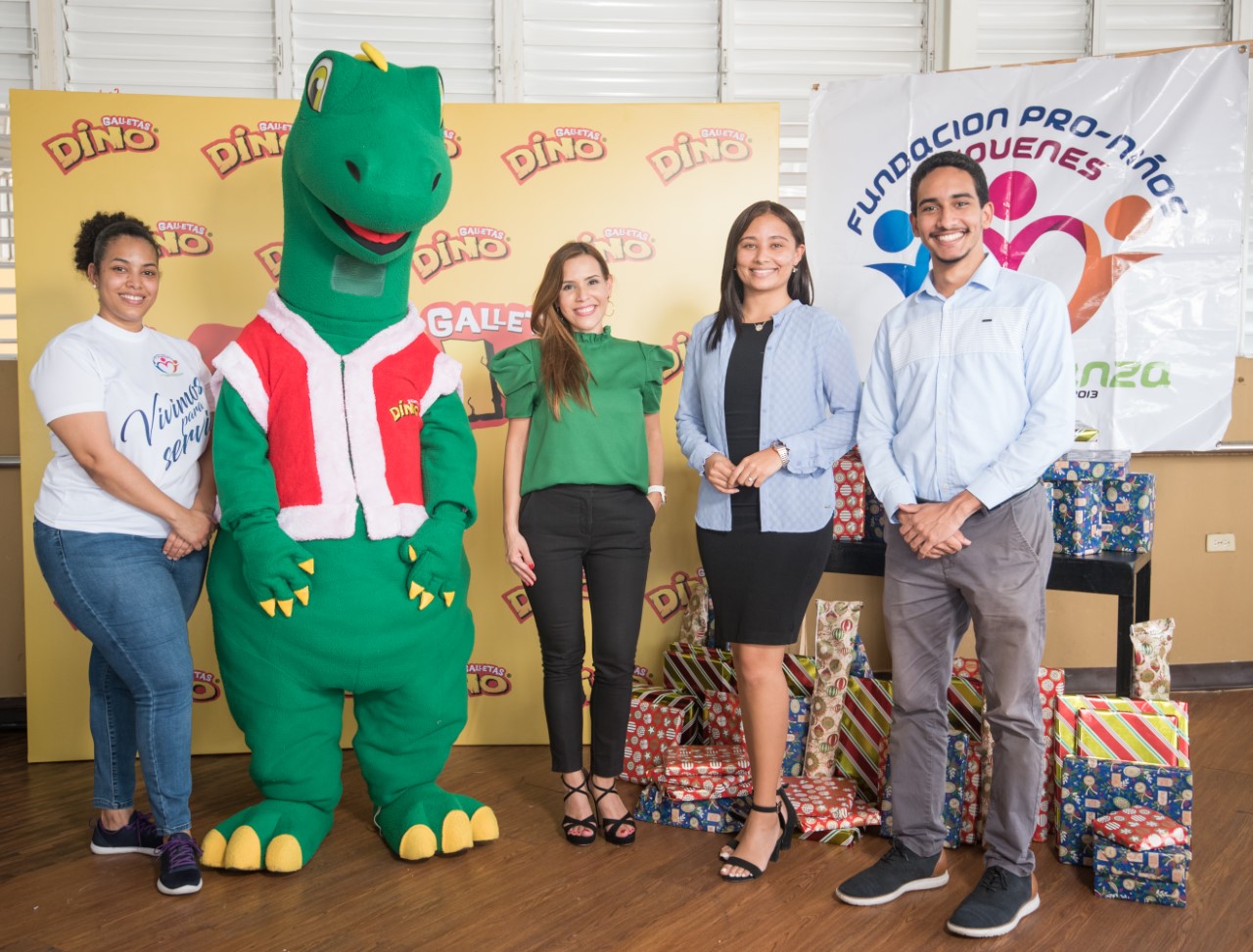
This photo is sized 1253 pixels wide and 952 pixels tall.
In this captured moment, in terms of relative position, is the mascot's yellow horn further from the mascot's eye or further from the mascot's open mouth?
the mascot's open mouth

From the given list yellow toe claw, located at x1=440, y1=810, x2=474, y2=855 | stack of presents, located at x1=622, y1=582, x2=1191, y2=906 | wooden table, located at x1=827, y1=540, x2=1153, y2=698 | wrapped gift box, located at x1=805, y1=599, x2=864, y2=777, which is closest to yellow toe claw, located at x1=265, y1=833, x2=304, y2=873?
yellow toe claw, located at x1=440, y1=810, x2=474, y2=855

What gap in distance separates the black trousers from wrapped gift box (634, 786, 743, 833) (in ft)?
0.69

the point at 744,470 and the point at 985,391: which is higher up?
the point at 985,391

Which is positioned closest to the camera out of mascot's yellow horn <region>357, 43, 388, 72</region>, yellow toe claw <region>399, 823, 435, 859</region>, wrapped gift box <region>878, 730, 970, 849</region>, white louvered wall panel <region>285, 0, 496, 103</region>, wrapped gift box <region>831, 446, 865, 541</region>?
mascot's yellow horn <region>357, 43, 388, 72</region>

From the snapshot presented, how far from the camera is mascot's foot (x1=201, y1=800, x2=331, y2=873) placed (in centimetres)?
244

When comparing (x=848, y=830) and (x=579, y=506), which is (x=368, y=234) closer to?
(x=579, y=506)

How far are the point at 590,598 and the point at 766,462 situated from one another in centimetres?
59

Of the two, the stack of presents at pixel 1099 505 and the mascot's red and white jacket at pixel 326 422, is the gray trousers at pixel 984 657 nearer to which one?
the stack of presents at pixel 1099 505

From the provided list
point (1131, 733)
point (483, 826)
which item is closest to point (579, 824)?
point (483, 826)

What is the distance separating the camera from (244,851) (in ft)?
7.98

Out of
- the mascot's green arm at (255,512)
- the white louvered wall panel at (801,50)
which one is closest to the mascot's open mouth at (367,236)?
the mascot's green arm at (255,512)

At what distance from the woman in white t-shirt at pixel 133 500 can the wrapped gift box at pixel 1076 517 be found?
2.17 m

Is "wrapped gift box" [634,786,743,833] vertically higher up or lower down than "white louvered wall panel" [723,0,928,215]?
lower down

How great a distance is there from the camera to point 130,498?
238 cm
